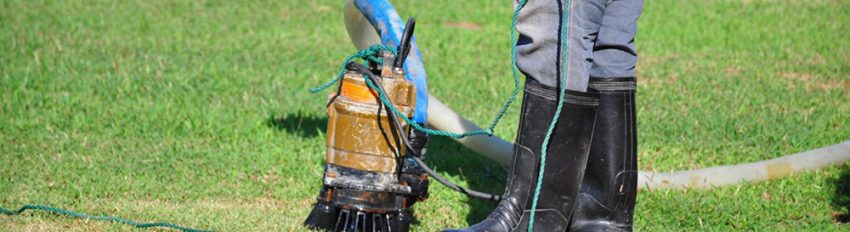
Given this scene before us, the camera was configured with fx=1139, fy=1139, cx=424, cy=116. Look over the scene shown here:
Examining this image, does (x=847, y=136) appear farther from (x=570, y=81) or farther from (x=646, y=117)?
(x=570, y=81)

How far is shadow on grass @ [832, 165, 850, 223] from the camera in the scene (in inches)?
187

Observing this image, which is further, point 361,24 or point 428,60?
point 428,60

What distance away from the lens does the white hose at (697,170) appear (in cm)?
503

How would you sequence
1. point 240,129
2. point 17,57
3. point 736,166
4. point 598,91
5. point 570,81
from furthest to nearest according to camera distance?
point 17,57 < point 240,129 < point 736,166 < point 598,91 < point 570,81

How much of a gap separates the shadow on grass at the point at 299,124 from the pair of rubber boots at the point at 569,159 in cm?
216

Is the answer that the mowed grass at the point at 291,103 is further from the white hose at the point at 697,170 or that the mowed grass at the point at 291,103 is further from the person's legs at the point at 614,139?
the person's legs at the point at 614,139

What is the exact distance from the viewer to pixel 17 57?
7.52 m

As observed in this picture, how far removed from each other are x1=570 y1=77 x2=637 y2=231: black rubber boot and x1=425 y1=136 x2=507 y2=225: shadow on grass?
761 mm

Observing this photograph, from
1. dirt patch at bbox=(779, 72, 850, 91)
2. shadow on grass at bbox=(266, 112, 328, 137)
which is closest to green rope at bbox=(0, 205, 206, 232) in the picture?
shadow on grass at bbox=(266, 112, 328, 137)

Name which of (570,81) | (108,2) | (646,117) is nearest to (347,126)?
(570,81)

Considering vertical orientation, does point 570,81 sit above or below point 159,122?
above

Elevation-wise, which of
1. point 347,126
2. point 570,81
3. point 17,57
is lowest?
point 17,57

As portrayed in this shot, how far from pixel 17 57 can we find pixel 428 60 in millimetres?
2783

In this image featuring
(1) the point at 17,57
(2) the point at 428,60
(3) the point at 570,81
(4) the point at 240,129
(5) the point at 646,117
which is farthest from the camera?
(2) the point at 428,60
